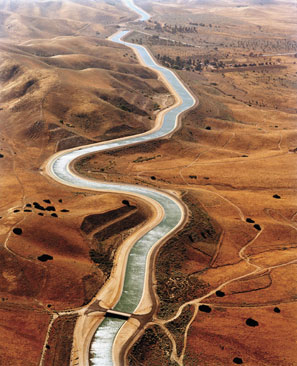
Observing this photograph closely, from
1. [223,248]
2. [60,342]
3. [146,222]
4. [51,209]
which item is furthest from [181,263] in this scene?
[51,209]

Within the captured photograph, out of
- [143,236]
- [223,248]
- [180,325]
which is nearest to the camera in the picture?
[180,325]

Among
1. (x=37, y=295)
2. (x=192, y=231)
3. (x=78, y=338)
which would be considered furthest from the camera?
(x=192, y=231)

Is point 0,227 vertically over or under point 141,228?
over

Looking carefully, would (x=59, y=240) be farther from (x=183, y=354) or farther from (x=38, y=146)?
(x=38, y=146)

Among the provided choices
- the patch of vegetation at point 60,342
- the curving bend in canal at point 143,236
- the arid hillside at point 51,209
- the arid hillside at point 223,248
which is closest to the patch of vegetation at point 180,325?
the arid hillside at point 223,248

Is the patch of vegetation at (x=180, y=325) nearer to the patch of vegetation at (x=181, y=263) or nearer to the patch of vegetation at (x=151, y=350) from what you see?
the patch of vegetation at (x=151, y=350)

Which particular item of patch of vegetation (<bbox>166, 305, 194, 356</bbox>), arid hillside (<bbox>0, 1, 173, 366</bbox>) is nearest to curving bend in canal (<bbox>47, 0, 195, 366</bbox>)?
arid hillside (<bbox>0, 1, 173, 366</bbox>)

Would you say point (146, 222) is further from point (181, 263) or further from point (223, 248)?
point (223, 248)

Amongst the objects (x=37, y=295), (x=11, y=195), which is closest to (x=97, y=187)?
(x=11, y=195)
